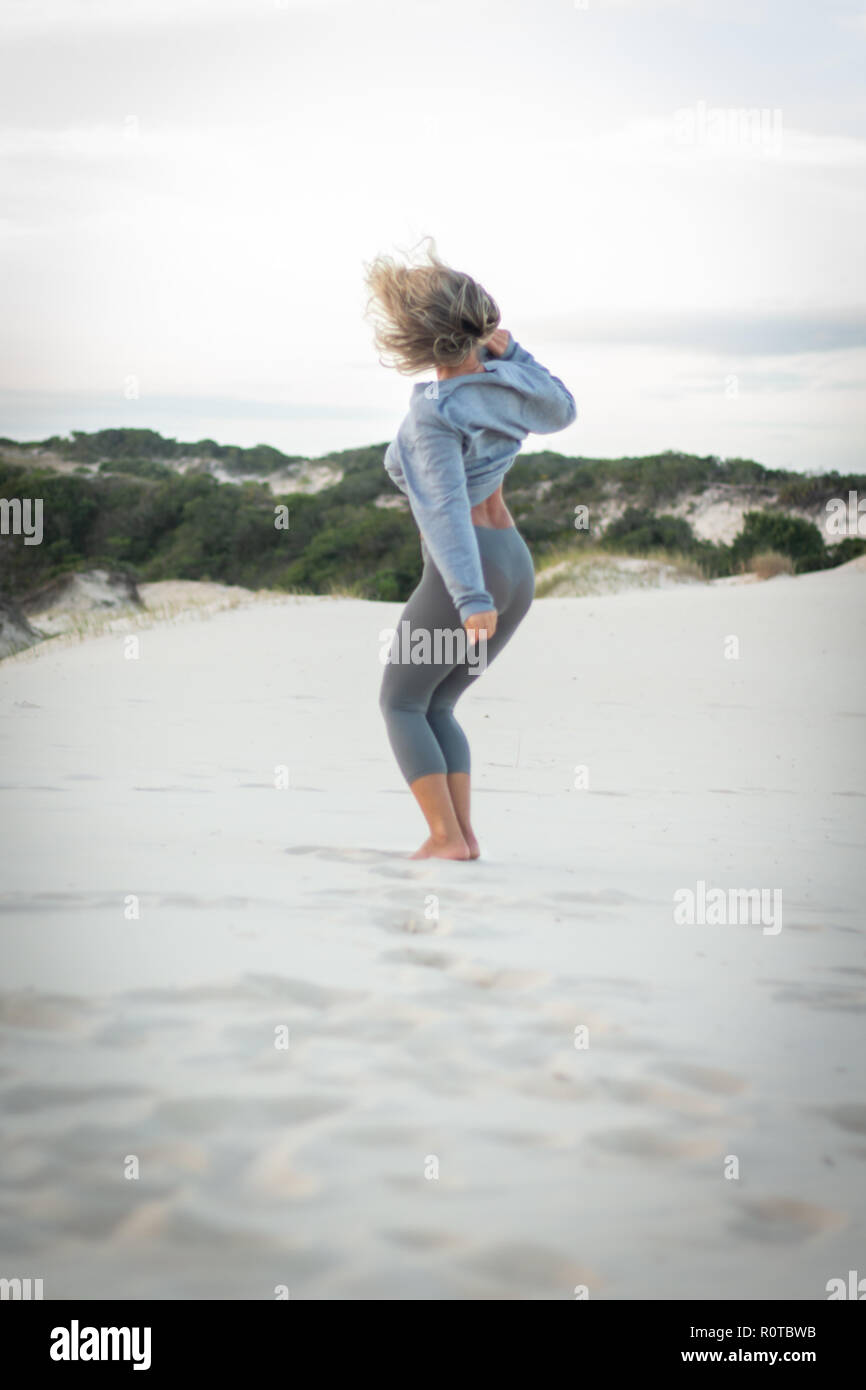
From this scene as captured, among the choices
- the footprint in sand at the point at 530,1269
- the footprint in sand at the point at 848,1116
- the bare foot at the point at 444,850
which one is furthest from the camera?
the bare foot at the point at 444,850

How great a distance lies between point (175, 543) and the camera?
29.5 metres

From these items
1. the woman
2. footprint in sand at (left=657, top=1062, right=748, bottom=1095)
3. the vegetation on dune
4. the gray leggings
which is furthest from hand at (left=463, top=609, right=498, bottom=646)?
the vegetation on dune

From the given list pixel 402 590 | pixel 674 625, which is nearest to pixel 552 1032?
pixel 674 625

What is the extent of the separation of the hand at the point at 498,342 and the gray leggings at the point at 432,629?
20.1 inches

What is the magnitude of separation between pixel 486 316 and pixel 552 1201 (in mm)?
2409

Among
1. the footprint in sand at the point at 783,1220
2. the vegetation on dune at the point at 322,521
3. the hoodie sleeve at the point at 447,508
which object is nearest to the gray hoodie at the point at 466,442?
the hoodie sleeve at the point at 447,508

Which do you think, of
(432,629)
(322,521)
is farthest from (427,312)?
(322,521)

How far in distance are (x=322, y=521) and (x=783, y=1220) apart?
2948 centimetres

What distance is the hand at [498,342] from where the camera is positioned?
11.6 feet

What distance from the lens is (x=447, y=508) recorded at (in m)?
3.34

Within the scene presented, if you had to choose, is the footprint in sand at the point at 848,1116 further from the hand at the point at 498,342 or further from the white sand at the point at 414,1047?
the hand at the point at 498,342

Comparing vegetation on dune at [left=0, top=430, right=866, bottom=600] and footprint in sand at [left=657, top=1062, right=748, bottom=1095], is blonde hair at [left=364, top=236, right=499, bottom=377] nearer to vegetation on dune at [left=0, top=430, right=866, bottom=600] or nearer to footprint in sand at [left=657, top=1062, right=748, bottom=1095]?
footprint in sand at [left=657, top=1062, right=748, bottom=1095]

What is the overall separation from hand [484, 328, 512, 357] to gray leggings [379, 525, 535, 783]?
1.68 feet
